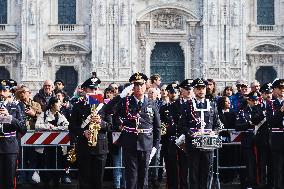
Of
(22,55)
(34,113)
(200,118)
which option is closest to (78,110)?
(200,118)

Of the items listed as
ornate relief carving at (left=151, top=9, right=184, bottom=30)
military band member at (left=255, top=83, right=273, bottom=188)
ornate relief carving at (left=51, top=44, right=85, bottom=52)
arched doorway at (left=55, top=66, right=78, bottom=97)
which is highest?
ornate relief carving at (left=151, top=9, right=184, bottom=30)

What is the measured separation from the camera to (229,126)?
16312 mm

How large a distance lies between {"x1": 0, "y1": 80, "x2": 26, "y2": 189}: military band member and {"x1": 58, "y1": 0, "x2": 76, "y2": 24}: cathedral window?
86.4ft

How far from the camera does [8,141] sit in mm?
12742

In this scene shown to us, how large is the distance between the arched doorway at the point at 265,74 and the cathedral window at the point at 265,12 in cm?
276

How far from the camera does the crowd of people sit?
12.5 m

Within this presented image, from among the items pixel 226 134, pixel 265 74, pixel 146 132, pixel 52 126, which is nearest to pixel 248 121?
pixel 226 134

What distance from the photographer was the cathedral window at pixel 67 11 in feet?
128

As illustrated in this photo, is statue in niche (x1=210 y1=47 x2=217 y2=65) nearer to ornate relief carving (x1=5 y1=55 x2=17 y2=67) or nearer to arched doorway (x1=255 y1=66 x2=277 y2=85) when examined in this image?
arched doorway (x1=255 y1=66 x2=277 y2=85)

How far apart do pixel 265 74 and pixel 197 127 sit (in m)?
27.3

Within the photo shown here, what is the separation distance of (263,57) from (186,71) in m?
4.68

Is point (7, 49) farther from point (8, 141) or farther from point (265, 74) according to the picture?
point (8, 141)

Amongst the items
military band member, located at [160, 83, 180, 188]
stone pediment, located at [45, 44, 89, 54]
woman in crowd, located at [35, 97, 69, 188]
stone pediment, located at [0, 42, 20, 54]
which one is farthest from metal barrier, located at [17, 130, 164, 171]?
stone pediment, located at [0, 42, 20, 54]

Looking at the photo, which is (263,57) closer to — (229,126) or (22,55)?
(22,55)
